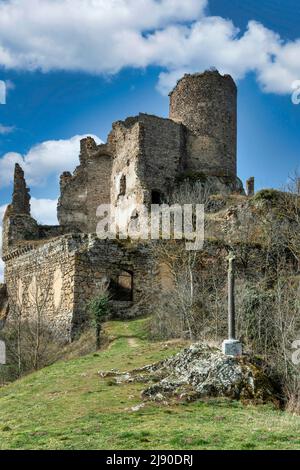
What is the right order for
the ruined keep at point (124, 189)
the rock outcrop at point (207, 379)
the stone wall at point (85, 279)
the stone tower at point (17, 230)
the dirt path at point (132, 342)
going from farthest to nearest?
the stone tower at point (17, 230)
the ruined keep at point (124, 189)
the stone wall at point (85, 279)
the dirt path at point (132, 342)
the rock outcrop at point (207, 379)

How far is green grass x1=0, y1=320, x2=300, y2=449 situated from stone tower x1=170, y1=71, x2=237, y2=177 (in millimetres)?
29562

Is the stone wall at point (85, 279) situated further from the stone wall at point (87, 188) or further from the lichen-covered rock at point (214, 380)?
the stone wall at point (87, 188)

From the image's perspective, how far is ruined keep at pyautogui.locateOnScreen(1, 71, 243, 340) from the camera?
24.6 meters

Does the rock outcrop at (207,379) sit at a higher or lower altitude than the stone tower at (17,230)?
lower

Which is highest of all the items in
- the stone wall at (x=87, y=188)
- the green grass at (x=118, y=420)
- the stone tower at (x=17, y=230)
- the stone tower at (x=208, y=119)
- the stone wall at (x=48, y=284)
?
the stone tower at (x=208, y=119)

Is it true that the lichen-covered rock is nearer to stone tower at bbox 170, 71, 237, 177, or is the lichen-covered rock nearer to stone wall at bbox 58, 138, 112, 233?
stone tower at bbox 170, 71, 237, 177

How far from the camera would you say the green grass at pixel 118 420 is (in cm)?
977

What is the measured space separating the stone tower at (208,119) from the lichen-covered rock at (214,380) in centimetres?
3081

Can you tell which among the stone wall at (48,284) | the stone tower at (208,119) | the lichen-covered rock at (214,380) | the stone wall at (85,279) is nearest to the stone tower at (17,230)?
the stone wall at (48,284)

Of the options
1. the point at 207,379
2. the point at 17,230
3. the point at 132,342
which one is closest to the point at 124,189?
the point at 17,230

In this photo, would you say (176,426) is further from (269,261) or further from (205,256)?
(269,261)

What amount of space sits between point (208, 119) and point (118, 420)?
36.0 meters

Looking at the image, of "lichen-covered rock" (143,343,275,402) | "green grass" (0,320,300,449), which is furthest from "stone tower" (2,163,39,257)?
"lichen-covered rock" (143,343,275,402)
